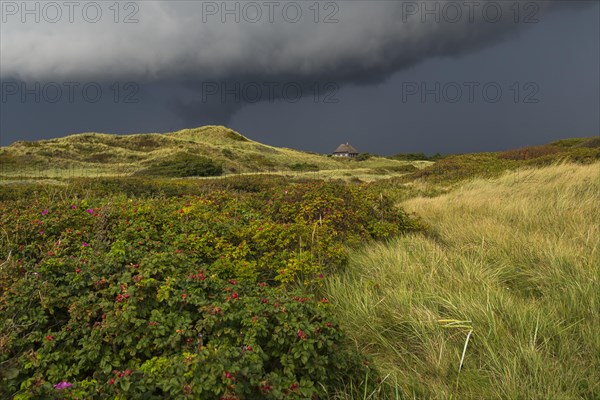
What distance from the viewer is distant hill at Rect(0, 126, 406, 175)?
40375mm

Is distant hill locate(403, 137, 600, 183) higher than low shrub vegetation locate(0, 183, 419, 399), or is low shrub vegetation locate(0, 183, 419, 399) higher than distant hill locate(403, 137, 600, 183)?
distant hill locate(403, 137, 600, 183)

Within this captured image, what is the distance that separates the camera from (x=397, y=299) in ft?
11.0

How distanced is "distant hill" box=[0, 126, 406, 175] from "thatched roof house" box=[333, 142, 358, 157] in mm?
22342

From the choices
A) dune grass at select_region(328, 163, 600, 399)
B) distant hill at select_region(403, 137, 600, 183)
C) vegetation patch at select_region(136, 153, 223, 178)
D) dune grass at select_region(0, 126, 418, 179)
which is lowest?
dune grass at select_region(328, 163, 600, 399)

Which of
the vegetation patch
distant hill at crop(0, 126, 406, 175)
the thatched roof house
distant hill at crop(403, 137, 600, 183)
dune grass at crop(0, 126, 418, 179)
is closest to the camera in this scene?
distant hill at crop(403, 137, 600, 183)

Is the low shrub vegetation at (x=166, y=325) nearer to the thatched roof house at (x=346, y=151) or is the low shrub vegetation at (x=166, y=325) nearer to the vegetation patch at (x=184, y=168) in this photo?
the vegetation patch at (x=184, y=168)

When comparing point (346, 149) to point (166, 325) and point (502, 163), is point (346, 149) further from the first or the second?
point (166, 325)

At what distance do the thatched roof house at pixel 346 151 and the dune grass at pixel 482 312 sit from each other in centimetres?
8132

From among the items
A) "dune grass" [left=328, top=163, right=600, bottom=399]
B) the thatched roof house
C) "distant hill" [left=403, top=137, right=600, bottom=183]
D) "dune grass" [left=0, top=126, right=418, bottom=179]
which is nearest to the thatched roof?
the thatched roof house

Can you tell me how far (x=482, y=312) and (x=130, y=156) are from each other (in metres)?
51.7

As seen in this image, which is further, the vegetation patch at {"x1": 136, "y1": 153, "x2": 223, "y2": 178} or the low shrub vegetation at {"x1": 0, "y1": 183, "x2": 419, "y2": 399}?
the vegetation patch at {"x1": 136, "y1": 153, "x2": 223, "y2": 178}

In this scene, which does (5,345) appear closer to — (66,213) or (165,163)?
(66,213)

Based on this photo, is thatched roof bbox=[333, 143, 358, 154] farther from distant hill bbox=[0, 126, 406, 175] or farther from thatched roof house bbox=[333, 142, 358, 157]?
distant hill bbox=[0, 126, 406, 175]

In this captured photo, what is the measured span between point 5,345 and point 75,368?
49cm
